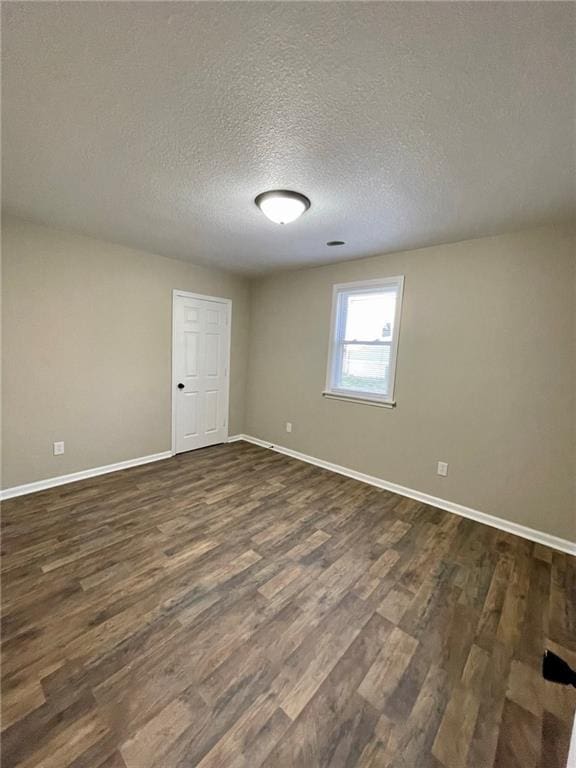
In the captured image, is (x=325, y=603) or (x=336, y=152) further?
(x=325, y=603)

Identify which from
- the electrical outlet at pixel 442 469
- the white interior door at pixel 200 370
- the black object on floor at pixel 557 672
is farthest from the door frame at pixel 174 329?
the black object on floor at pixel 557 672

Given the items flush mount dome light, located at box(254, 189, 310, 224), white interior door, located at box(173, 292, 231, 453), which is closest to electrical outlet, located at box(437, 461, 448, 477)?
flush mount dome light, located at box(254, 189, 310, 224)

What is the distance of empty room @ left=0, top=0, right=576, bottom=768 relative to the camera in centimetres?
108

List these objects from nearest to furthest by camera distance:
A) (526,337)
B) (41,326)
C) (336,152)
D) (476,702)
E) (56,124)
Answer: (476,702) < (56,124) < (336,152) < (526,337) < (41,326)

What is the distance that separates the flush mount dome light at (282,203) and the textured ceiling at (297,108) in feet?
0.21

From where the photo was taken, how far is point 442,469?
114 inches

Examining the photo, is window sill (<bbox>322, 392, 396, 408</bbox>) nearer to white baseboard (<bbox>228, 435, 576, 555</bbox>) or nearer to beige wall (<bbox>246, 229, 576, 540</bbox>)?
beige wall (<bbox>246, 229, 576, 540</bbox>)

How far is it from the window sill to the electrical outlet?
0.70 meters

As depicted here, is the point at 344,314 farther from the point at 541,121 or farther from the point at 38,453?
the point at 38,453

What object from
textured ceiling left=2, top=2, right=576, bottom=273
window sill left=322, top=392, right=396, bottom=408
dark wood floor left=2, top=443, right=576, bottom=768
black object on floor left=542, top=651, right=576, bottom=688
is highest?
textured ceiling left=2, top=2, right=576, bottom=273

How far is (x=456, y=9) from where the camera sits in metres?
0.91

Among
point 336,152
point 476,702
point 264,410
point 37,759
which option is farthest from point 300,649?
point 264,410

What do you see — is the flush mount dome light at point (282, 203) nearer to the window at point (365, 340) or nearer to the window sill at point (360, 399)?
the window at point (365, 340)

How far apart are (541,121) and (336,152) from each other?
2.91 ft
